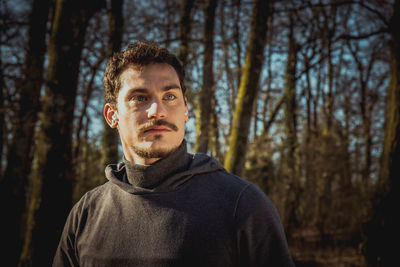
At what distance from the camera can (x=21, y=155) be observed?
730 centimetres

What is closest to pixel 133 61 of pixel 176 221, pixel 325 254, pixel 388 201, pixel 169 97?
pixel 169 97

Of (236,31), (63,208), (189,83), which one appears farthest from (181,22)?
(63,208)

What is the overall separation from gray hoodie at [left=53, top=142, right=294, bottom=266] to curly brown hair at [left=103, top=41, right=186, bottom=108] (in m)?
0.56

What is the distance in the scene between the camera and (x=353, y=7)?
13664mm

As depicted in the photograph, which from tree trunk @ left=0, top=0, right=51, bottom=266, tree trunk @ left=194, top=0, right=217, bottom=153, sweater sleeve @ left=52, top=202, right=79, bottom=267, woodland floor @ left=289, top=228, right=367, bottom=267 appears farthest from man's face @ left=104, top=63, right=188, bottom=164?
woodland floor @ left=289, top=228, right=367, bottom=267

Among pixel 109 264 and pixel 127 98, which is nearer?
pixel 109 264

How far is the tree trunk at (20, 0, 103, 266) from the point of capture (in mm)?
4289

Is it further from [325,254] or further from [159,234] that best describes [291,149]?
[159,234]

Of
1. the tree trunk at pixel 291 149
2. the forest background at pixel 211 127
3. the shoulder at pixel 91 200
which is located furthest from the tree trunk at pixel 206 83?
the shoulder at pixel 91 200

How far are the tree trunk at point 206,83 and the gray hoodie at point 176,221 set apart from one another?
655cm

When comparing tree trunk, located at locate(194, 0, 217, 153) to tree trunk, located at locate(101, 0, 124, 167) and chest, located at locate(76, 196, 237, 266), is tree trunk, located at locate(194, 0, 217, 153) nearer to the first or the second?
tree trunk, located at locate(101, 0, 124, 167)

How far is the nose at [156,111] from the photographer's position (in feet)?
6.17

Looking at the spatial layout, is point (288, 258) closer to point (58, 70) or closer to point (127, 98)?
point (127, 98)

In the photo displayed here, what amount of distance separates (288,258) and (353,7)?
15.1 meters
